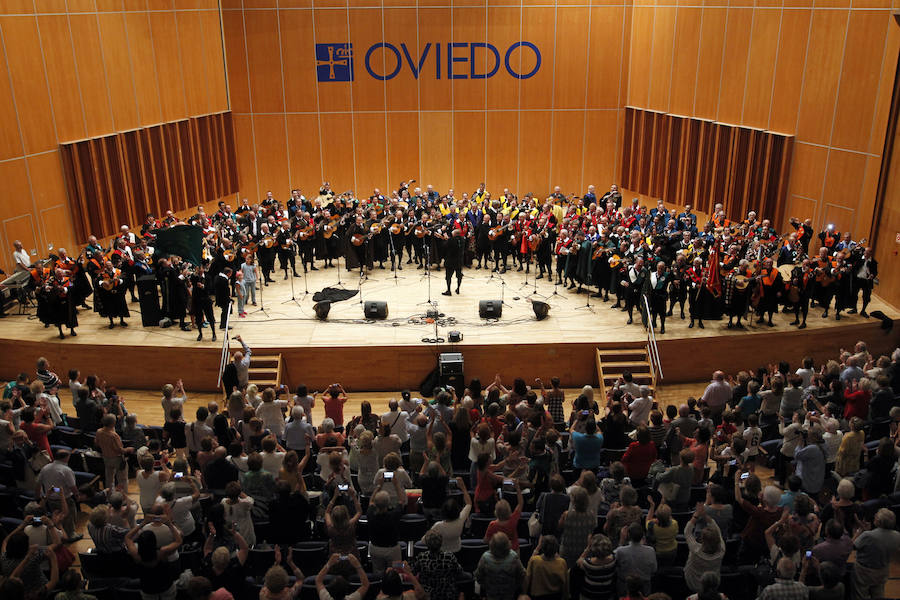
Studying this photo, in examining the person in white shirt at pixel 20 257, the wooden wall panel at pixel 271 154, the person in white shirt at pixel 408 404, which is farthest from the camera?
the wooden wall panel at pixel 271 154

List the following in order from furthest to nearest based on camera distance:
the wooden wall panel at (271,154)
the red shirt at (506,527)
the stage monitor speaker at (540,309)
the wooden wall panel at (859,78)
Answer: the wooden wall panel at (271,154) → the wooden wall panel at (859,78) → the stage monitor speaker at (540,309) → the red shirt at (506,527)

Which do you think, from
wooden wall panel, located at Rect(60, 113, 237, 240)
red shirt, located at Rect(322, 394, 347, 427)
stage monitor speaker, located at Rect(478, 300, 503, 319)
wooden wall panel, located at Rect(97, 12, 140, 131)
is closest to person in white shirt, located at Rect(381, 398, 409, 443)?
red shirt, located at Rect(322, 394, 347, 427)

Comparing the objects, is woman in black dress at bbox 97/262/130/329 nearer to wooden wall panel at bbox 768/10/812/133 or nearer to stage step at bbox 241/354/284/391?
stage step at bbox 241/354/284/391

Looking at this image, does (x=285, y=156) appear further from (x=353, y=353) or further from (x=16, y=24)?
(x=353, y=353)

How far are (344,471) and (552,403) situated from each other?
138 inches

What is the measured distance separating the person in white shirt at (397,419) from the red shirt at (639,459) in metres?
2.42

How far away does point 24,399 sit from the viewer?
9.16 meters

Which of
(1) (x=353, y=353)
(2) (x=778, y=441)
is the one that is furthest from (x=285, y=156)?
(2) (x=778, y=441)

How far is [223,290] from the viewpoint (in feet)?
44.4

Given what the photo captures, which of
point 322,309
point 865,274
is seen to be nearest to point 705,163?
point 865,274

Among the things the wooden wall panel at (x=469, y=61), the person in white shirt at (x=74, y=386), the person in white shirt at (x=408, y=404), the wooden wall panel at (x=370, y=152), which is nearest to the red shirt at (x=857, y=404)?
the person in white shirt at (x=408, y=404)

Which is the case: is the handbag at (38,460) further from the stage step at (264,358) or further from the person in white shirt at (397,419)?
the stage step at (264,358)

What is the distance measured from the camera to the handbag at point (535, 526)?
6.29 meters

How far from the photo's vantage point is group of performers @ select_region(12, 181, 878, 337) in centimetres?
1316
